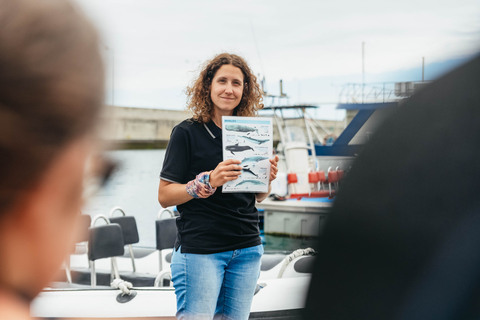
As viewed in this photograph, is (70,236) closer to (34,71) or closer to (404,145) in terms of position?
(34,71)

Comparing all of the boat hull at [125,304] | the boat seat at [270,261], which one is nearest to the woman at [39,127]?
the boat hull at [125,304]

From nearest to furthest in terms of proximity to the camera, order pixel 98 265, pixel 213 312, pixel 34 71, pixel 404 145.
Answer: pixel 404 145, pixel 34 71, pixel 213 312, pixel 98 265

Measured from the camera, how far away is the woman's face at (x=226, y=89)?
5.69 ft

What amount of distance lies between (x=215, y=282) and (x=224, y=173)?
39 centimetres

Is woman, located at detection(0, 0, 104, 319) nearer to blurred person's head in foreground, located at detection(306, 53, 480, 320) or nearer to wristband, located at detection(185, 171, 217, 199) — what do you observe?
blurred person's head in foreground, located at detection(306, 53, 480, 320)

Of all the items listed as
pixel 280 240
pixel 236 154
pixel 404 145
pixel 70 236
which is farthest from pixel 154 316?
pixel 280 240

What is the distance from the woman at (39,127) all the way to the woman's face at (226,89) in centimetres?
124

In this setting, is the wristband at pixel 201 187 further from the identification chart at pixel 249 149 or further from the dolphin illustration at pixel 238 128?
the dolphin illustration at pixel 238 128

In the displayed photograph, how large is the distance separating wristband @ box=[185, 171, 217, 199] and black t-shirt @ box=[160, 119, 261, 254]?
0.23ft

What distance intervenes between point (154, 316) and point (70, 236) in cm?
228

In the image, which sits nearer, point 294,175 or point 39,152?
point 39,152

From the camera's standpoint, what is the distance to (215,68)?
180 centimetres

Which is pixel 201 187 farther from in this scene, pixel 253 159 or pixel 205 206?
pixel 253 159

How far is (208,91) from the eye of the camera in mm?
1792
